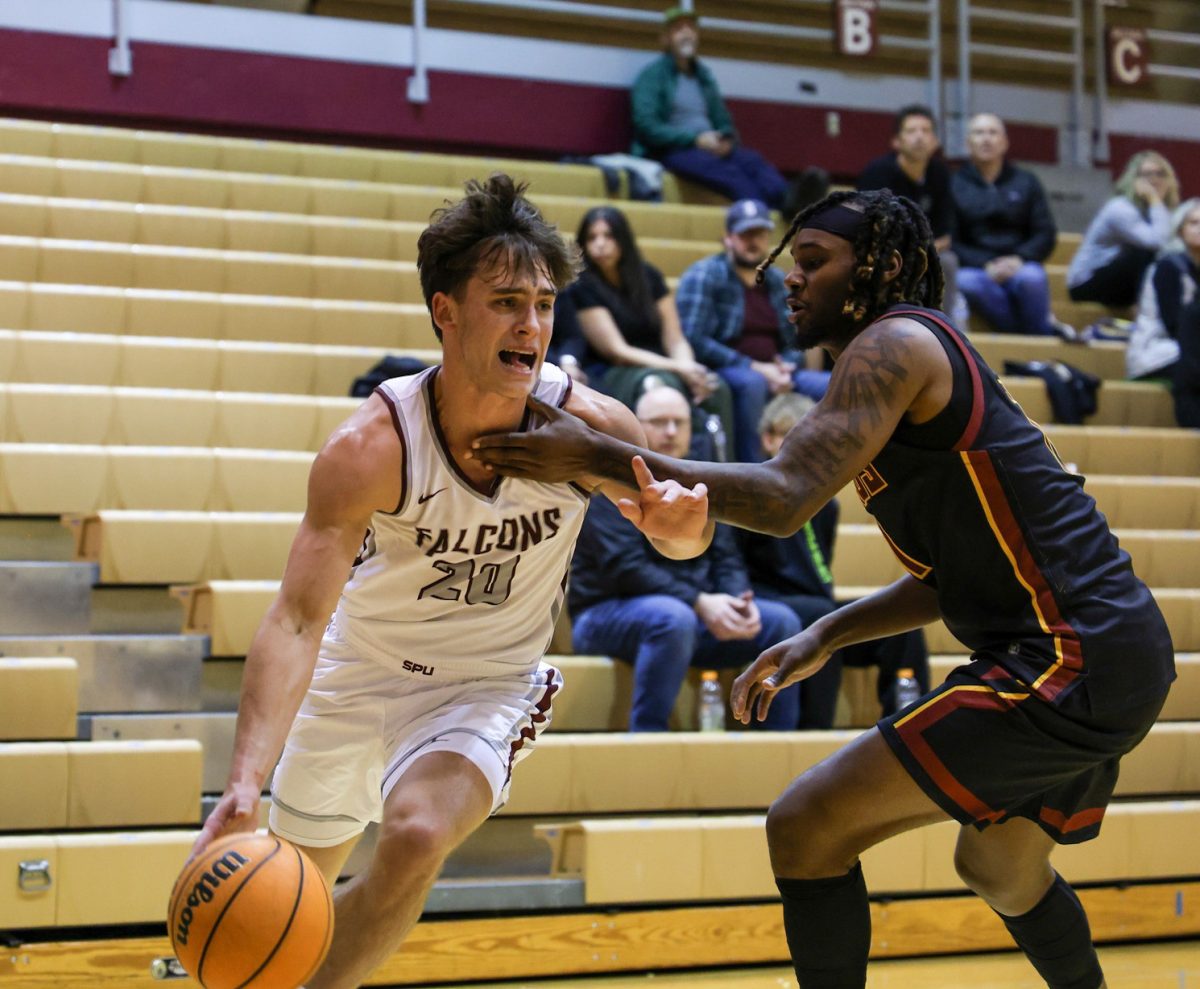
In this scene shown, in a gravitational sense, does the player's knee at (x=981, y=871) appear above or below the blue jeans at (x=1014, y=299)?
below

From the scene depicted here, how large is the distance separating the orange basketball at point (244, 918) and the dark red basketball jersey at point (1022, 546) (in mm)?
1357

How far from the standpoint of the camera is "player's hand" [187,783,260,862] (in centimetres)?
261

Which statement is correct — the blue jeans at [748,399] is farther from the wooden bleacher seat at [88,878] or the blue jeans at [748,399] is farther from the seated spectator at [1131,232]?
the wooden bleacher seat at [88,878]

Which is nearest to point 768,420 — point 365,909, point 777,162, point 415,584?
point 415,584

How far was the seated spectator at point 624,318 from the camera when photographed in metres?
6.30

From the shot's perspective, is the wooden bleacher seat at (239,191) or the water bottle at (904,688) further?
the wooden bleacher seat at (239,191)

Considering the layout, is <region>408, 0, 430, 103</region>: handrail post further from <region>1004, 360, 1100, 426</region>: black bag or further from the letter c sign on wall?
the letter c sign on wall

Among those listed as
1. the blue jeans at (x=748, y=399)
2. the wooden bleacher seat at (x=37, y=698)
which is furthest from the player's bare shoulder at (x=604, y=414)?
the blue jeans at (x=748, y=399)

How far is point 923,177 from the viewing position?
819cm

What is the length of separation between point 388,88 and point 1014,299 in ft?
12.4

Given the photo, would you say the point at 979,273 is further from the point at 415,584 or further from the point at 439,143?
the point at 415,584

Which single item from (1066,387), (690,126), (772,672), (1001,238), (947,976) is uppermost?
(690,126)

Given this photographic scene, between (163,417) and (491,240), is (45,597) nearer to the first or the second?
(163,417)

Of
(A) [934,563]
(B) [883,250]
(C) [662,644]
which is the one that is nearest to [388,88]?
Answer: (C) [662,644]
